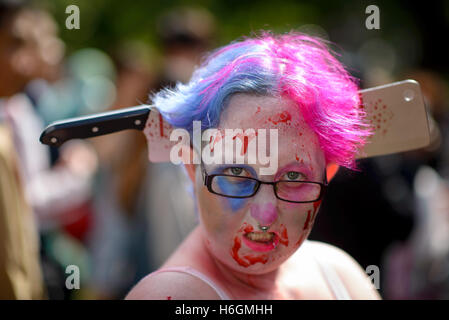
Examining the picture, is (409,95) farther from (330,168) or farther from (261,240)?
(261,240)

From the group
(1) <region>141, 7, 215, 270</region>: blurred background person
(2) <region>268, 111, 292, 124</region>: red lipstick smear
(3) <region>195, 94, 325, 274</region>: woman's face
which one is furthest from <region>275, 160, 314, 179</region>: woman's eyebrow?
(1) <region>141, 7, 215, 270</region>: blurred background person

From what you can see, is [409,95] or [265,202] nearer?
[265,202]

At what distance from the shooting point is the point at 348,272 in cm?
159

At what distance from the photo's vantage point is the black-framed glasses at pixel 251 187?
1241mm

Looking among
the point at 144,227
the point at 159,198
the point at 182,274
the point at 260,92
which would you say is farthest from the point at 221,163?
the point at 144,227

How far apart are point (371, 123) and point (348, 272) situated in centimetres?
49

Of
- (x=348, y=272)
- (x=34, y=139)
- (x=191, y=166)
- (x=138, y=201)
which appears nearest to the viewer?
(x=191, y=166)

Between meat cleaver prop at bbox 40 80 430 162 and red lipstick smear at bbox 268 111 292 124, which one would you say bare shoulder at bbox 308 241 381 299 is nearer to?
meat cleaver prop at bbox 40 80 430 162

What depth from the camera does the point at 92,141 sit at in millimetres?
4797

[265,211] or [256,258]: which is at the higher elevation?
[265,211]

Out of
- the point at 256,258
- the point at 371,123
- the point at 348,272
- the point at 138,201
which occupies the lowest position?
the point at 138,201

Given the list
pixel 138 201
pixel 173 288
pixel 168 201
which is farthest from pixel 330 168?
pixel 138 201

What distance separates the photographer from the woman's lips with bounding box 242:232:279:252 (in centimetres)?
124
